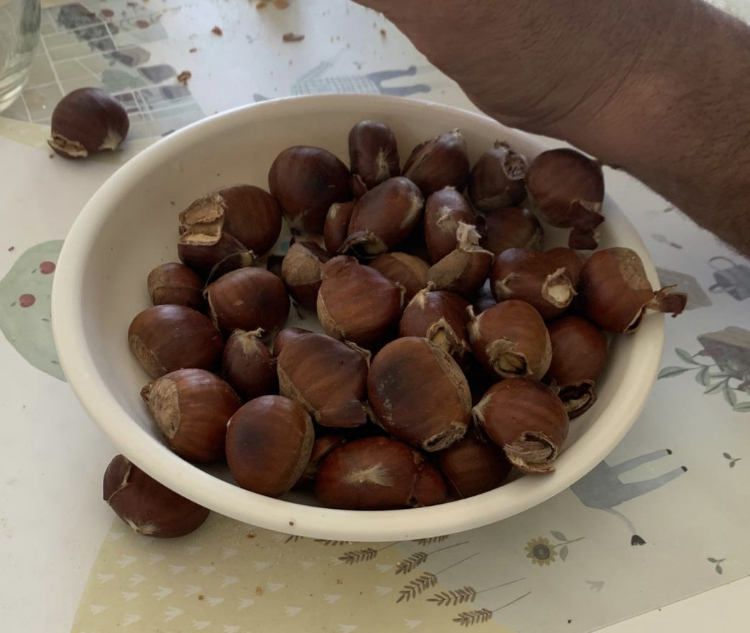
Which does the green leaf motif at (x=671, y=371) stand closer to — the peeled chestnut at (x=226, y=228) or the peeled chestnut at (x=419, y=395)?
the peeled chestnut at (x=419, y=395)

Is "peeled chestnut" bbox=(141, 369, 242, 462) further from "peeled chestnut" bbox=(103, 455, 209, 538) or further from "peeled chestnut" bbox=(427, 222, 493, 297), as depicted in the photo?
"peeled chestnut" bbox=(427, 222, 493, 297)

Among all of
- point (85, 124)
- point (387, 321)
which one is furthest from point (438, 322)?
point (85, 124)

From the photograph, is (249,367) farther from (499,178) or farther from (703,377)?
(703,377)

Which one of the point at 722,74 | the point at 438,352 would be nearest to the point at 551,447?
the point at 438,352

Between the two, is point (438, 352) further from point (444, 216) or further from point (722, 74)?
point (722, 74)

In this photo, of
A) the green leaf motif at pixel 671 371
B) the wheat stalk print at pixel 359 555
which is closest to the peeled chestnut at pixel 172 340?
the wheat stalk print at pixel 359 555

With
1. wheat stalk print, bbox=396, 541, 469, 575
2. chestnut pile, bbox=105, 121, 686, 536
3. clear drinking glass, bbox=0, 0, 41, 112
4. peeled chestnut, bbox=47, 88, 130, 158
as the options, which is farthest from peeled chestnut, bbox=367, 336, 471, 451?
clear drinking glass, bbox=0, 0, 41, 112
